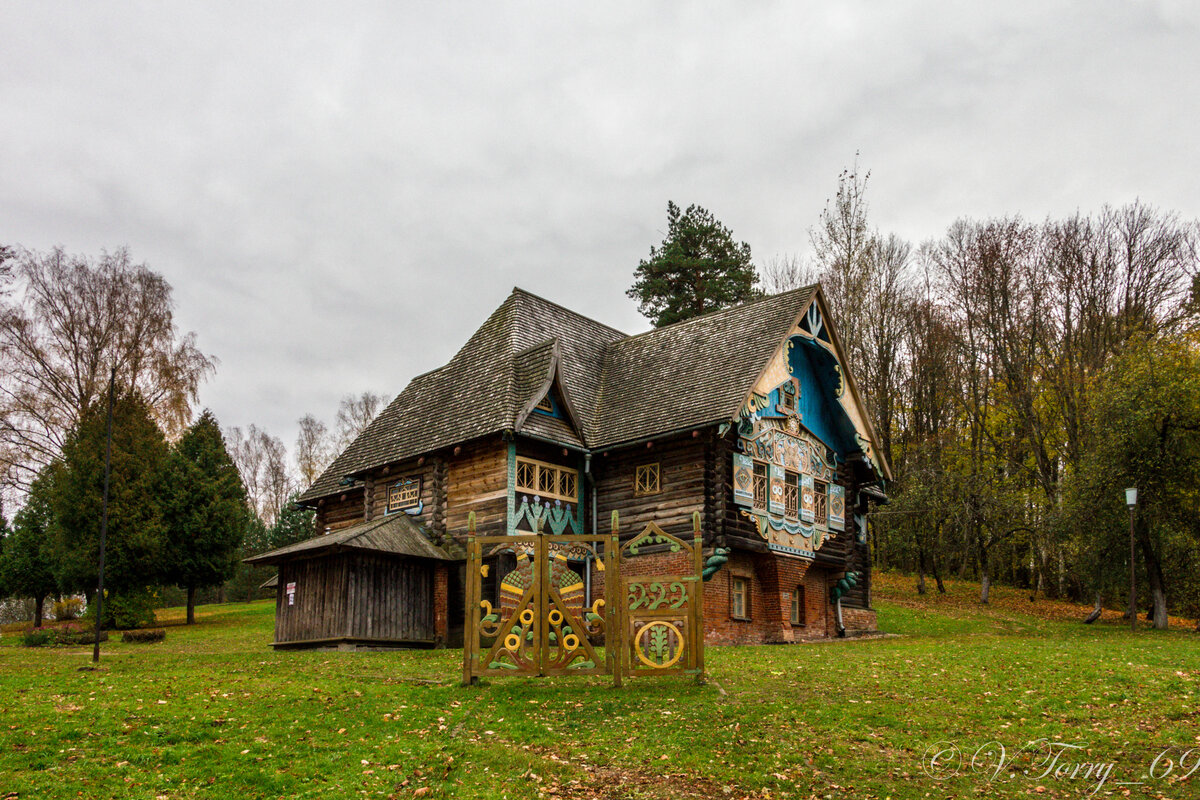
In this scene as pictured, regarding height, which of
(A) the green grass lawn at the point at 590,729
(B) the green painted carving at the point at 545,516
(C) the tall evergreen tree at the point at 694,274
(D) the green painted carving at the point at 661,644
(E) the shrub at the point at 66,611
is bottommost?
(E) the shrub at the point at 66,611

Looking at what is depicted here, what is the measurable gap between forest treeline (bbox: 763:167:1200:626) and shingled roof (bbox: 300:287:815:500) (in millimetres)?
11665

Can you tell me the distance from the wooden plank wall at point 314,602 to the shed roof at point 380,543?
0.46m

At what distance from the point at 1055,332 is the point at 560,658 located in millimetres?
34487

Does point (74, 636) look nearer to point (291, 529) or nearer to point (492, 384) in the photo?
point (492, 384)

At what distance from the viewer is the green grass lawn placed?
921 cm

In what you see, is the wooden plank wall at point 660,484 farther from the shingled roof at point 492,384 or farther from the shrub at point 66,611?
the shrub at point 66,611

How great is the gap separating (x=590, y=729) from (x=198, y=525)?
30297 mm

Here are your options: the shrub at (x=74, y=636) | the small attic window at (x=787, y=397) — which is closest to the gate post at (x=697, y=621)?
the small attic window at (x=787, y=397)

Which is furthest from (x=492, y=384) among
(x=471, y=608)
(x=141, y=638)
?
(x=471, y=608)

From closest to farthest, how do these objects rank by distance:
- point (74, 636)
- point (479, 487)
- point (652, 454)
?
point (479, 487), point (652, 454), point (74, 636)

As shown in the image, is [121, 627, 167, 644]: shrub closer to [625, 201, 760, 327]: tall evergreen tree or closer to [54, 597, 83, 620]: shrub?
[54, 597, 83, 620]: shrub

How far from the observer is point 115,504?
32.9 m

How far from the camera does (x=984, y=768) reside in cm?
989

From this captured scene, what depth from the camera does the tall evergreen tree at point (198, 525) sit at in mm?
37188
